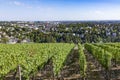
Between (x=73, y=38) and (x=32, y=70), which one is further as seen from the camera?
(x=73, y=38)

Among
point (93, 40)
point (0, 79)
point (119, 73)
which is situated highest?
point (0, 79)

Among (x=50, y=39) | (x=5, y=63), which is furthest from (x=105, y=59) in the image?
(x=50, y=39)

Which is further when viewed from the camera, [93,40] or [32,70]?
[93,40]

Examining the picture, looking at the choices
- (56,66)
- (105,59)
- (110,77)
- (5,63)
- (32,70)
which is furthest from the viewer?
(105,59)

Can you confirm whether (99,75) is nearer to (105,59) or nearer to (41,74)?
(105,59)

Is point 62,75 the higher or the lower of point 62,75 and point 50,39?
the higher

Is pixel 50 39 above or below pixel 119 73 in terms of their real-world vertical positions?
below

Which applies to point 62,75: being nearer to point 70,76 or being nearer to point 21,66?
point 70,76

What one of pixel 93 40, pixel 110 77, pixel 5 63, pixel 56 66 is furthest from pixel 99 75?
pixel 93 40

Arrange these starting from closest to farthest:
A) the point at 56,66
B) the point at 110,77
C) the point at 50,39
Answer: the point at 56,66
the point at 110,77
the point at 50,39
